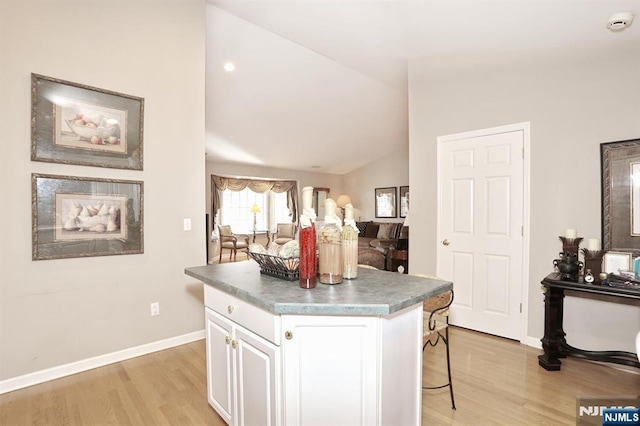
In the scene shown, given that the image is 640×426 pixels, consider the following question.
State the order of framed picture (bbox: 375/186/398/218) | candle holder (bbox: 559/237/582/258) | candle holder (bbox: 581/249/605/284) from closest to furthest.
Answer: candle holder (bbox: 581/249/605/284), candle holder (bbox: 559/237/582/258), framed picture (bbox: 375/186/398/218)

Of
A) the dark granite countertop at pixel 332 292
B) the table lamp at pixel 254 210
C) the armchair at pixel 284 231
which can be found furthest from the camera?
the table lamp at pixel 254 210

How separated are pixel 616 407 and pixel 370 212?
7.46 meters

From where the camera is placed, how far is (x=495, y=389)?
2262 millimetres

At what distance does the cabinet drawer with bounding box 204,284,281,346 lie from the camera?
1.35m

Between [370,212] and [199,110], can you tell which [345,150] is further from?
[199,110]

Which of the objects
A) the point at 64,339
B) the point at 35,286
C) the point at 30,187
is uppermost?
the point at 30,187

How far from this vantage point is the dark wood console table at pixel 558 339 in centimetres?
242

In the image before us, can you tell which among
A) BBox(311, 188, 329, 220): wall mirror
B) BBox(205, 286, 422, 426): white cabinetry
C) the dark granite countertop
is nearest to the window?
BBox(311, 188, 329, 220): wall mirror

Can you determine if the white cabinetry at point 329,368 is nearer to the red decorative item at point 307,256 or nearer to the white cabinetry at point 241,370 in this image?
the white cabinetry at point 241,370

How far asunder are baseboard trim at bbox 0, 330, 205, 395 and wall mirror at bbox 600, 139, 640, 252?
3686mm

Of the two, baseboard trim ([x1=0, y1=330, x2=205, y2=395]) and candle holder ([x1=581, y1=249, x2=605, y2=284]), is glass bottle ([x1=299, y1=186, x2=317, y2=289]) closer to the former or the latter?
baseboard trim ([x1=0, y1=330, x2=205, y2=395])

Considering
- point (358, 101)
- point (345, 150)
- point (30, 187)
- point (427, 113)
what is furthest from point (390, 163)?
point (30, 187)

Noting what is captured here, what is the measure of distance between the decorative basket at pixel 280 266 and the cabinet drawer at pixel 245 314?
23 cm

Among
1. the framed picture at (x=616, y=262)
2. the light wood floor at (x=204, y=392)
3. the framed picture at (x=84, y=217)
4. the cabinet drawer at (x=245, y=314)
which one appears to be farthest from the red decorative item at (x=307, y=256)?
the framed picture at (x=616, y=262)
